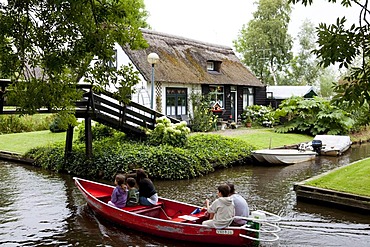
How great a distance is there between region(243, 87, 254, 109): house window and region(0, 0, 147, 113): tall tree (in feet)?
88.5

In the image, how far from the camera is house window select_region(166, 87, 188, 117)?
2738 cm

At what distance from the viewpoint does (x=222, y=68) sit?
32469 millimetres

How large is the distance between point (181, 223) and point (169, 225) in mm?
314

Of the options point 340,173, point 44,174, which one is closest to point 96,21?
point 340,173

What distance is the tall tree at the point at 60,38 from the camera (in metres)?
6.98

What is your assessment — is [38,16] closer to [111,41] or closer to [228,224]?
[111,41]

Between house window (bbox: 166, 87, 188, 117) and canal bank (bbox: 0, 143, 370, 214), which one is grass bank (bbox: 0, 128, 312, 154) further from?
canal bank (bbox: 0, 143, 370, 214)

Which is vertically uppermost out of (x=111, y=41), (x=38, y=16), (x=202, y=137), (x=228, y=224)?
(x=38, y=16)

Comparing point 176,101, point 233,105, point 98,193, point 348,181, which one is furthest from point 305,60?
point 98,193

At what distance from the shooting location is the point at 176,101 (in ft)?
91.5

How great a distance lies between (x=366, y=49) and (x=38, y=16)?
528 centimetres

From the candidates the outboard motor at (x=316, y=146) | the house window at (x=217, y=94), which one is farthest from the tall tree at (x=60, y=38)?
the house window at (x=217, y=94)

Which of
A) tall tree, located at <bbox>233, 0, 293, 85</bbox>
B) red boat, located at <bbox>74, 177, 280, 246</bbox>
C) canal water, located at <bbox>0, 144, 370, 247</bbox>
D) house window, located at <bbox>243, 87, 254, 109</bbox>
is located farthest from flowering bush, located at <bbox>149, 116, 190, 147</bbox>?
tall tree, located at <bbox>233, 0, 293, 85</bbox>

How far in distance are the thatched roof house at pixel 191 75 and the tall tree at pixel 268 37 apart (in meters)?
13.1
